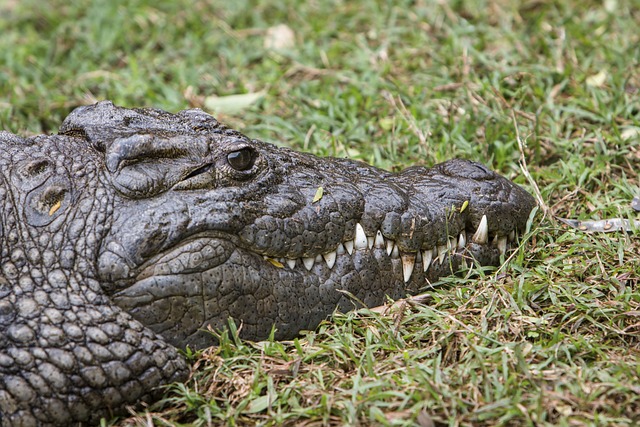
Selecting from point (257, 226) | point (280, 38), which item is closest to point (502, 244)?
point (257, 226)

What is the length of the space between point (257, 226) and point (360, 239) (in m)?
0.46

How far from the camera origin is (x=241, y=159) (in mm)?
3283

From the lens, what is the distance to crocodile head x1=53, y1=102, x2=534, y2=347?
305 centimetres

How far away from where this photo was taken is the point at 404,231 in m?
3.38

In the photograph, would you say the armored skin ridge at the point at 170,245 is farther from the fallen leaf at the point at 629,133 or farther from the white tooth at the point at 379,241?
the fallen leaf at the point at 629,133

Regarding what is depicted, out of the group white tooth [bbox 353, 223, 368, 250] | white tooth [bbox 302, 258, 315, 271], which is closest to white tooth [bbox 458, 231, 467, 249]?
white tooth [bbox 353, 223, 368, 250]

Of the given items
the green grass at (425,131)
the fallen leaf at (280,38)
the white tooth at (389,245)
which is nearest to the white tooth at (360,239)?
the white tooth at (389,245)

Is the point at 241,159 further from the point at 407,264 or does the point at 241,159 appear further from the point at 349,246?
the point at 407,264

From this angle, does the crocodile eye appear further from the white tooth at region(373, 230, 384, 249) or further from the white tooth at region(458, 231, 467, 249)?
the white tooth at region(458, 231, 467, 249)

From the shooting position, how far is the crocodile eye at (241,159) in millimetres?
3264

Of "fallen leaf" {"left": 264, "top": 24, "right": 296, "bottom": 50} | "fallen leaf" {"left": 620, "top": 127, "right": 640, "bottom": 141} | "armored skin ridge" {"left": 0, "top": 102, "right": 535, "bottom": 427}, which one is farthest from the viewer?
"fallen leaf" {"left": 264, "top": 24, "right": 296, "bottom": 50}

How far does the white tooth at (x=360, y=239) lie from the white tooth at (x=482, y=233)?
1.84 feet

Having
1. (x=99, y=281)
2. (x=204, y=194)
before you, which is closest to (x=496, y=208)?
(x=204, y=194)

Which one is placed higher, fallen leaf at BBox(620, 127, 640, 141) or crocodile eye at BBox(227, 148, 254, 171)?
crocodile eye at BBox(227, 148, 254, 171)
